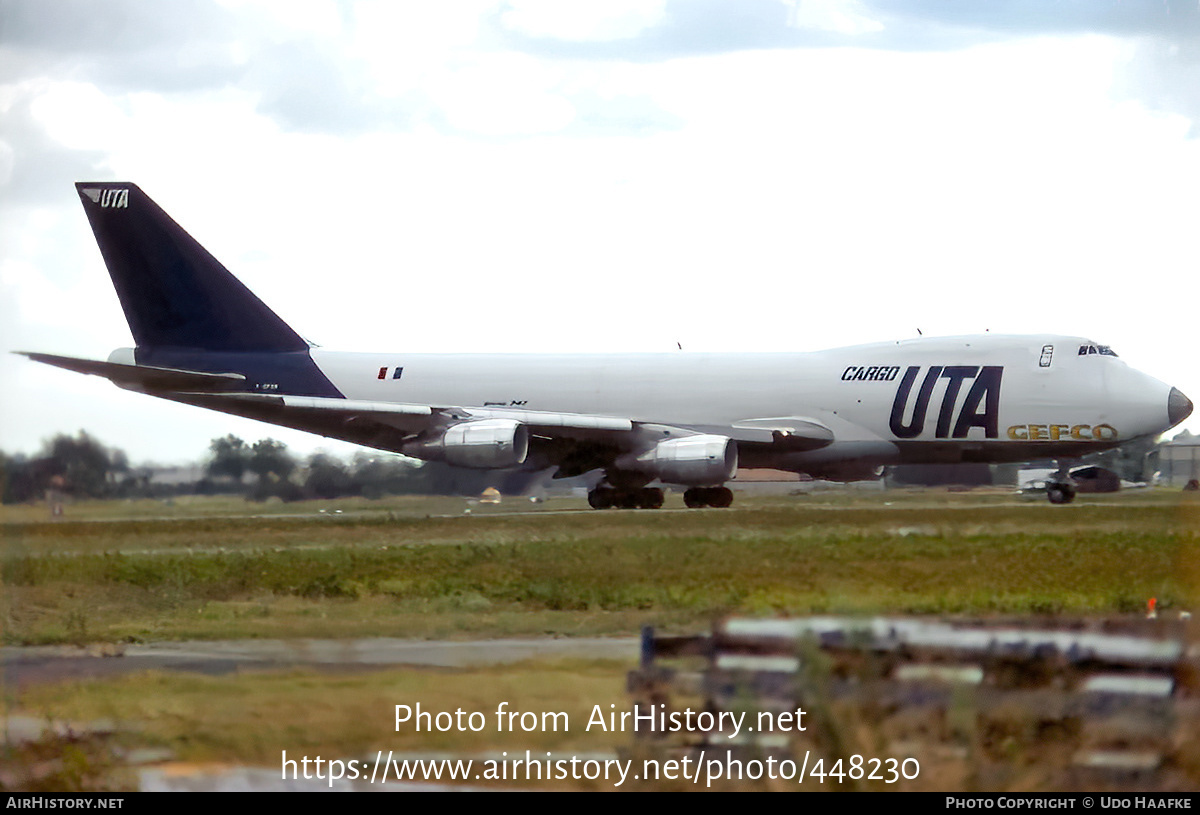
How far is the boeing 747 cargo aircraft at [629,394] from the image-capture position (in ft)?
120

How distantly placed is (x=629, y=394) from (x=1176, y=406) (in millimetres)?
13412

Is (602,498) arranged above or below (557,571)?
above

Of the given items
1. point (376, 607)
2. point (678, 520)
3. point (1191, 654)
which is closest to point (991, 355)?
point (678, 520)

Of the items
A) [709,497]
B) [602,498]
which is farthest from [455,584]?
[709,497]

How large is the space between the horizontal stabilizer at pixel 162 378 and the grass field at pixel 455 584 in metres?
7.24

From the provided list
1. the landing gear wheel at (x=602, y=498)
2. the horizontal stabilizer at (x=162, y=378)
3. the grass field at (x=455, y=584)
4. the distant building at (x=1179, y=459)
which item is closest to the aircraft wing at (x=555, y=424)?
the horizontal stabilizer at (x=162, y=378)

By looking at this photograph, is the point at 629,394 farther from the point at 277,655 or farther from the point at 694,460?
the point at 277,655

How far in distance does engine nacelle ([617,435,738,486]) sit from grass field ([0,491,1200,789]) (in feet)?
12.9

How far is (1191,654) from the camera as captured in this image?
9758 millimetres

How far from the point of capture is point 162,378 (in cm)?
3909

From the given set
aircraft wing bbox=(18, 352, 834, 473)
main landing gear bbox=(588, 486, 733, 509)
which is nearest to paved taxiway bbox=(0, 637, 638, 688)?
aircraft wing bbox=(18, 352, 834, 473)

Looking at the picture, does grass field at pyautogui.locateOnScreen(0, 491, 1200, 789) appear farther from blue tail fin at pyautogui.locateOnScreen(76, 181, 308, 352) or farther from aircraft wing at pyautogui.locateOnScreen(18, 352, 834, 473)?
blue tail fin at pyautogui.locateOnScreen(76, 181, 308, 352)

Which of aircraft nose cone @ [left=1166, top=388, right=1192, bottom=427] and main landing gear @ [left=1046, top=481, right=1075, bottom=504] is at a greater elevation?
aircraft nose cone @ [left=1166, top=388, right=1192, bottom=427]

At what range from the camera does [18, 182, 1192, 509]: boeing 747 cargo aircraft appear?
36.5 m
